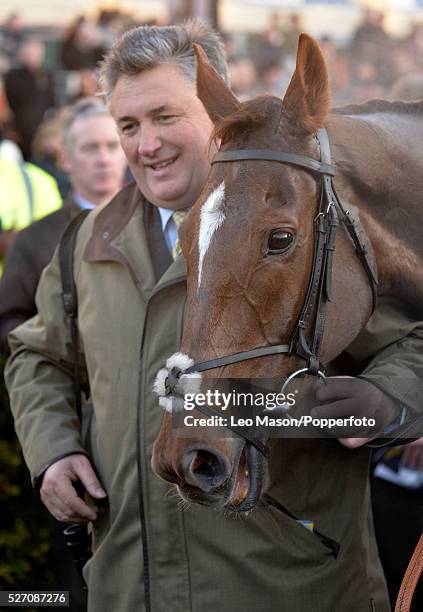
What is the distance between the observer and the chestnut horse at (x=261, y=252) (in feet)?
7.27

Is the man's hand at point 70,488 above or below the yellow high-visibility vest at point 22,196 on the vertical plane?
below

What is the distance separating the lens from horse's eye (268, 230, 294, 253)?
7.39 ft

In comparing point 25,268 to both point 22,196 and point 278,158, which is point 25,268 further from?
point 278,158

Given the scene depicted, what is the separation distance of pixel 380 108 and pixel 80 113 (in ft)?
9.78

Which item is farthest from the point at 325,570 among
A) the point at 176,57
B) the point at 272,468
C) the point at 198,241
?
the point at 176,57

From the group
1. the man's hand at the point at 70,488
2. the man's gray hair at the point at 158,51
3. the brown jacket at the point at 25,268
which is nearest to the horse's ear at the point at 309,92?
the man's gray hair at the point at 158,51

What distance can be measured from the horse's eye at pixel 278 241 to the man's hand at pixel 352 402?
1.23 feet

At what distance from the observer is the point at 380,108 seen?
2830mm

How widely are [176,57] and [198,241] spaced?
0.91 m

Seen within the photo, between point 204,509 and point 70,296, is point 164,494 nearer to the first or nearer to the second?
point 204,509

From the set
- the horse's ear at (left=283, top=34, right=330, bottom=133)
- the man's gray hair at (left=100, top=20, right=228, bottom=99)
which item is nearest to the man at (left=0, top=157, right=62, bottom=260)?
the man's gray hair at (left=100, top=20, right=228, bottom=99)

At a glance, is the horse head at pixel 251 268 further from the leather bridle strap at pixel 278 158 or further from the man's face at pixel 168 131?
the man's face at pixel 168 131

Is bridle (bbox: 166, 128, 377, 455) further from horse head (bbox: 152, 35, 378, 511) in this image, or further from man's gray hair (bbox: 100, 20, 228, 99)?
man's gray hair (bbox: 100, 20, 228, 99)

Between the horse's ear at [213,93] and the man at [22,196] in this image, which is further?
the man at [22,196]
